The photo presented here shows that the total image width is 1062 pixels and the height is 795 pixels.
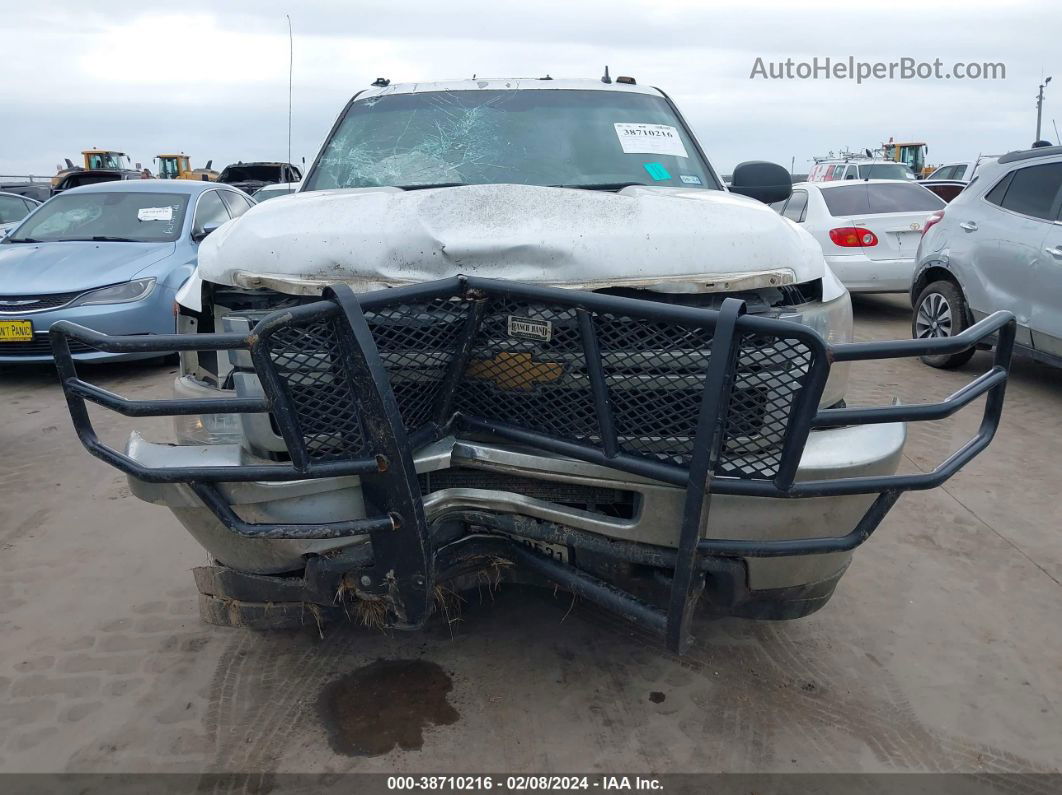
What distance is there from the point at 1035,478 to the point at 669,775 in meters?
3.42

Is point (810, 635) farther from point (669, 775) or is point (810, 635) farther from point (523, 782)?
point (523, 782)

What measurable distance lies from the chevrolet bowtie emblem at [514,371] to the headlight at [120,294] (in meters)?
5.46

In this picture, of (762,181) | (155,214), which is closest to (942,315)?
(762,181)

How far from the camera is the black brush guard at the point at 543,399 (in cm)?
218

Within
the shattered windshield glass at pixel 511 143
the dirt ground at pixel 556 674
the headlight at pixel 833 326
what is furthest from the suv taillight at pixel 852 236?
the headlight at pixel 833 326

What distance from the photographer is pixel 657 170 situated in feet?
12.5

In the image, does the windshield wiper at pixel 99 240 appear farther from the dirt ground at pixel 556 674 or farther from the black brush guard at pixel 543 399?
the black brush guard at pixel 543 399

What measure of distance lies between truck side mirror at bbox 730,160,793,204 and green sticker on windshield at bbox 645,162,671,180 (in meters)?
0.39

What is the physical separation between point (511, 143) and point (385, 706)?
2390 mm

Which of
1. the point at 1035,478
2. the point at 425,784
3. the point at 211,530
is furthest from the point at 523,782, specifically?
the point at 1035,478

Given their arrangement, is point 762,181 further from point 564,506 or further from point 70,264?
point 70,264

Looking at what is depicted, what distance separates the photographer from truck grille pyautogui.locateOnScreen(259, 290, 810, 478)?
225 centimetres

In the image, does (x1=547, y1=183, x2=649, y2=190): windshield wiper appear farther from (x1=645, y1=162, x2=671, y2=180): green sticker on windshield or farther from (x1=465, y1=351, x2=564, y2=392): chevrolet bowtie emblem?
(x1=465, y1=351, x2=564, y2=392): chevrolet bowtie emblem

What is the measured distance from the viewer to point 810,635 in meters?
3.34
